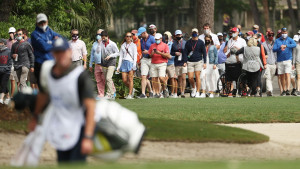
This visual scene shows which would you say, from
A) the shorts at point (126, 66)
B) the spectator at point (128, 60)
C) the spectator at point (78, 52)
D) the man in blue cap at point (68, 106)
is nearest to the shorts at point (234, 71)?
the spectator at point (128, 60)

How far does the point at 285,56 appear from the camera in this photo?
2573 centimetres

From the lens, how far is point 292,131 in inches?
611

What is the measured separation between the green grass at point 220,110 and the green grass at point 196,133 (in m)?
2.30

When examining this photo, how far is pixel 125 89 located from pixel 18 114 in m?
10.8

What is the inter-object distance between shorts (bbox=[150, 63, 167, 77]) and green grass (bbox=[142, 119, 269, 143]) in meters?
9.35

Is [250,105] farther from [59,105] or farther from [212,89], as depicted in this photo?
[59,105]

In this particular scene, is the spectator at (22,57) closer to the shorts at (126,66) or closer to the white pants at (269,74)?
the shorts at (126,66)

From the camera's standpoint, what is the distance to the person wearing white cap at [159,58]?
77.2 ft

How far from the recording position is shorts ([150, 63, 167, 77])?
23734mm

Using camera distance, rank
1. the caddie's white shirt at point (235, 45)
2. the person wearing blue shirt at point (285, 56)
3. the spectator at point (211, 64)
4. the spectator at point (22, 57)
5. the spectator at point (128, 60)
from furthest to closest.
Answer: the person wearing blue shirt at point (285, 56) → the caddie's white shirt at point (235, 45) → the spectator at point (211, 64) → the spectator at point (128, 60) → the spectator at point (22, 57)

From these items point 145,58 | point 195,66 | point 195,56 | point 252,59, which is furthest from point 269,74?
point 145,58

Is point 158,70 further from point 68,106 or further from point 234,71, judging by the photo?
point 68,106

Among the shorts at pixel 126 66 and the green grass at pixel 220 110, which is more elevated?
the shorts at pixel 126 66

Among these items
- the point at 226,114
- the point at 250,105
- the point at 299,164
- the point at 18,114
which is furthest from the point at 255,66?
the point at 299,164
